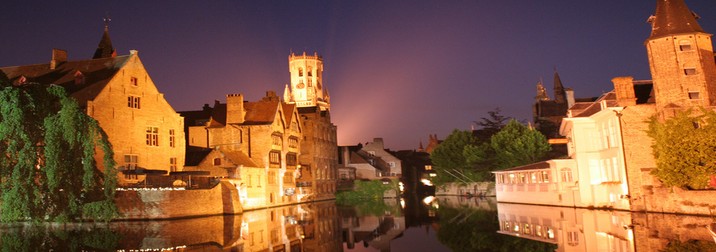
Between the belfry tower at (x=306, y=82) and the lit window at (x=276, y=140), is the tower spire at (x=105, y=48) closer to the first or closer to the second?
the lit window at (x=276, y=140)

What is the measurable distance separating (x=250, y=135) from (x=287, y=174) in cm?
811

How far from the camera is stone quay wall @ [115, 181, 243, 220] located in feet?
126

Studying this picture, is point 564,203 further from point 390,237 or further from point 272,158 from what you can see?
point 272,158

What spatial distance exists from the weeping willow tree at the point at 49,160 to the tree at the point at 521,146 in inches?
1700

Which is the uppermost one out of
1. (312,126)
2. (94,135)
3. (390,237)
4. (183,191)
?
(312,126)

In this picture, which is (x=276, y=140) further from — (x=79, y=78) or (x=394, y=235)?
(x=394, y=235)

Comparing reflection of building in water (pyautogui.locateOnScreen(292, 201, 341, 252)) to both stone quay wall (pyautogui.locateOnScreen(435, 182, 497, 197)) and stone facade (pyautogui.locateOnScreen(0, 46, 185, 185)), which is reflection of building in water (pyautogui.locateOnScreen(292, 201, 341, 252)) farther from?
stone quay wall (pyautogui.locateOnScreen(435, 182, 497, 197))

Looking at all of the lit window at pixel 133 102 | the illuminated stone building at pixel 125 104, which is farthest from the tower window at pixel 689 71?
the lit window at pixel 133 102

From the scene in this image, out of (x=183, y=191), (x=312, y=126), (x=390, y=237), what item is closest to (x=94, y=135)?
(x=183, y=191)

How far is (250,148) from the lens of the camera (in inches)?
2349

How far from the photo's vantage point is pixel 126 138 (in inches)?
1852

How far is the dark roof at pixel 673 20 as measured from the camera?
3675 cm

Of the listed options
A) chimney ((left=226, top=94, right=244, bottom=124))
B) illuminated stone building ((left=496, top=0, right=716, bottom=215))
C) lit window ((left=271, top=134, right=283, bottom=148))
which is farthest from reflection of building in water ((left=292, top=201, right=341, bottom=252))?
chimney ((left=226, top=94, right=244, bottom=124))

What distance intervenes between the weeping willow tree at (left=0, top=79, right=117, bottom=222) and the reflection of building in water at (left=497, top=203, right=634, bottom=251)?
82.6ft
